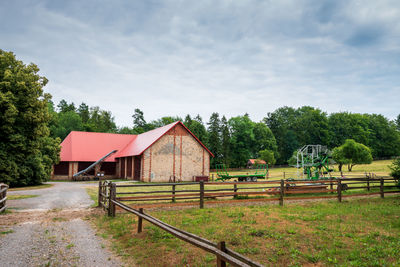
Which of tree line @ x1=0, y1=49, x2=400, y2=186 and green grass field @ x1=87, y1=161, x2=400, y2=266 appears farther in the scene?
tree line @ x1=0, y1=49, x2=400, y2=186

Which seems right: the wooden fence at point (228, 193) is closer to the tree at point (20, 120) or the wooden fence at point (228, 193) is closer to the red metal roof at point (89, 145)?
the tree at point (20, 120)

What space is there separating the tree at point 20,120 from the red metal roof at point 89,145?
13.1 metres

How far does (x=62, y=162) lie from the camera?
39188 millimetres

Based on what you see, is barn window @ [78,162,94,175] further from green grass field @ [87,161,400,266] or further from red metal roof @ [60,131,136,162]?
green grass field @ [87,161,400,266]

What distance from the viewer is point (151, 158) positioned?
3422 centimetres

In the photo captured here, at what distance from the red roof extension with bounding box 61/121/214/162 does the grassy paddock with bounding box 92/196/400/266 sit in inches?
1089

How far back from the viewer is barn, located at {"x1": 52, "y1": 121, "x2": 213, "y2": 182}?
34.5 metres

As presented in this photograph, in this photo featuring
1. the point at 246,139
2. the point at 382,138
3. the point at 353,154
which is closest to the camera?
the point at 353,154

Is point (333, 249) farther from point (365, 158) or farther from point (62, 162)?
point (365, 158)

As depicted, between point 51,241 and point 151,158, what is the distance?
1059 inches

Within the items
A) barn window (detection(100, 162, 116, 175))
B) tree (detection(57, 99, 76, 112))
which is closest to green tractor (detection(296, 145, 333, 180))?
barn window (detection(100, 162, 116, 175))

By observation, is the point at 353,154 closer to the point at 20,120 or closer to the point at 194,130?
the point at 194,130

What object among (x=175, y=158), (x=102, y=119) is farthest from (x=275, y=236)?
(x=102, y=119)

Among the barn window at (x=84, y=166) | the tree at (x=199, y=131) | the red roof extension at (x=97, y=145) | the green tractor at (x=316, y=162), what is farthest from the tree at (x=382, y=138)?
the barn window at (x=84, y=166)
